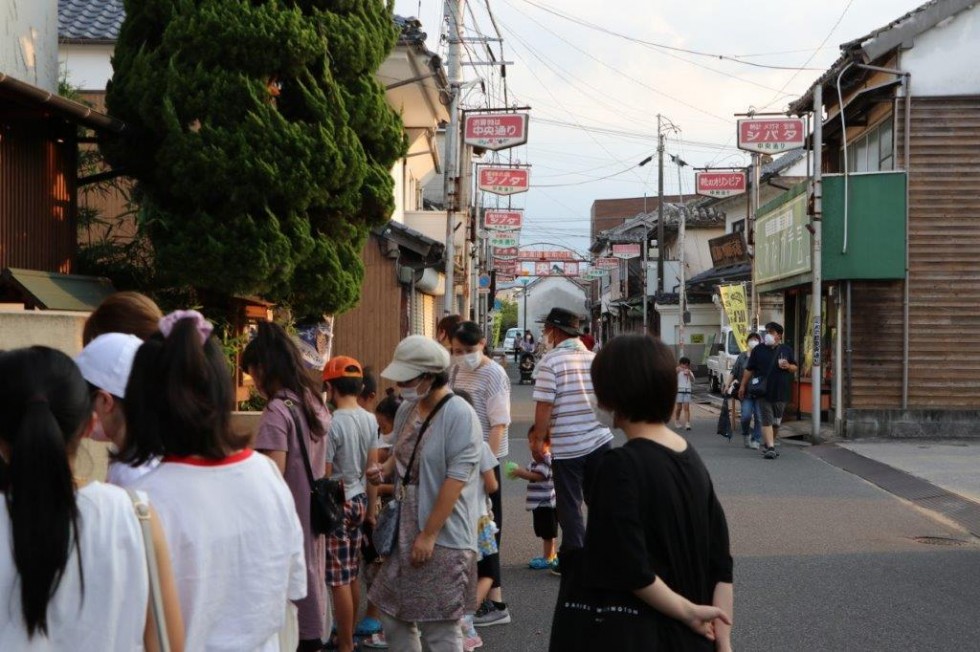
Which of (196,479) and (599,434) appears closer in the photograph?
(196,479)

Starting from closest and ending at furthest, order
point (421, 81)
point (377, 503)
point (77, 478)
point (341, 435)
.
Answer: point (77, 478)
point (341, 435)
point (377, 503)
point (421, 81)

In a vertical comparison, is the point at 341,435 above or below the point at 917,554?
above

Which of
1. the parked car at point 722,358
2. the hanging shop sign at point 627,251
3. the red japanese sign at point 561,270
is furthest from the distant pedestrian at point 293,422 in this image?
the red japanese sign at point 561,270

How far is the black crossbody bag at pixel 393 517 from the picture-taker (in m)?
5.09

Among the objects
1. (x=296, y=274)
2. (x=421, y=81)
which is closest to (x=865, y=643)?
(x=296, y=274)

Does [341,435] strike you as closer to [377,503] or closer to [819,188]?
[377,503]

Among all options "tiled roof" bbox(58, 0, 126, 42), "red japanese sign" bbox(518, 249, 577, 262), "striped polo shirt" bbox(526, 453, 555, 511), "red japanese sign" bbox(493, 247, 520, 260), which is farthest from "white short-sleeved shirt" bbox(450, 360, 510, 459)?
"red japanese sign" bbox(518, 249, 577, 262)

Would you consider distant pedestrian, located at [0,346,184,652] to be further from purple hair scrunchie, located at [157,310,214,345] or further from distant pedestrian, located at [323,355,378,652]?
distant pedestrian, located at [323,355,378,652]

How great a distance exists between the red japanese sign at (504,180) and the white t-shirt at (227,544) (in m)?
25.5

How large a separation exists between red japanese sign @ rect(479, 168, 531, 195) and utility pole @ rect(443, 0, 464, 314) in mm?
6980

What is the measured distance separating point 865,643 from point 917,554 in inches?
119

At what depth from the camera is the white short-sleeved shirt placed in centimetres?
780

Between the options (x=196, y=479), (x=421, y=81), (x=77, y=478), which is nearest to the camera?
(x=77, y=478)

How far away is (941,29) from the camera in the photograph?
62.1 feet
